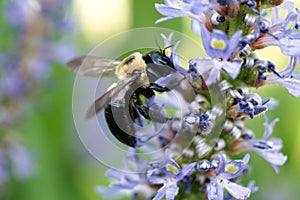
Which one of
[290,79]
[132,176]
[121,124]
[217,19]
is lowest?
[132,176]

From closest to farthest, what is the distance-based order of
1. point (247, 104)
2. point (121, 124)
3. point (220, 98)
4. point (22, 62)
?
point (247, 104) < point (220, 98) < point (121, 124) < point (22, 62)

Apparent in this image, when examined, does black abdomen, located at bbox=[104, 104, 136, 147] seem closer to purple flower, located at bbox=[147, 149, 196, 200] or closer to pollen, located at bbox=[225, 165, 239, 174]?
purple flower, located at bbox=[147, 149, 196, 200]

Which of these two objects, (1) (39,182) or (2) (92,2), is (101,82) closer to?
(1) (39,182)

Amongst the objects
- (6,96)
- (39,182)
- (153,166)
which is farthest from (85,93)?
(153,166)

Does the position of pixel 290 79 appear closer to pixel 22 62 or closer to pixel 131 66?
pixel 131 66

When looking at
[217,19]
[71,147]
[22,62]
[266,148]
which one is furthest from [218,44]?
[71,147]

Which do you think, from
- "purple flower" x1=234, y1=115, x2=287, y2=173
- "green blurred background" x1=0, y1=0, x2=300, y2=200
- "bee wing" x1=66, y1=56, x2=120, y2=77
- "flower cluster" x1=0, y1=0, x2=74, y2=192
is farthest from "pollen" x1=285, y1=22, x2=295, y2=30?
"flower cluster" x1=0, y1=0, x2=74, y2=192

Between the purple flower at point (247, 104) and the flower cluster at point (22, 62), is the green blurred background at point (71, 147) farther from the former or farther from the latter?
the purple flower at point (247, 104)

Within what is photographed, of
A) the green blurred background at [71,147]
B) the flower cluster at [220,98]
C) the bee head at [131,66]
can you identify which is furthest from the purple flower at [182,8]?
the green blurred background at [71,147]
